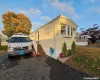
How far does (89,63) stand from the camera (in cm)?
847

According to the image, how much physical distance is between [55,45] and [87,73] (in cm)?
503

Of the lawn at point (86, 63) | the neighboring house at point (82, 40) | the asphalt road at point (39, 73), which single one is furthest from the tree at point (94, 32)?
the asphalt road at point (39, 73)

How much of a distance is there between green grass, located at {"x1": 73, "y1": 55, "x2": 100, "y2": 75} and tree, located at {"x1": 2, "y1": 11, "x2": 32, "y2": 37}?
3103cm

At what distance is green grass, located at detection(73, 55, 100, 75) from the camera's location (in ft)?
24.3

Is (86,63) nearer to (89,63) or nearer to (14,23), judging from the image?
(89,63)

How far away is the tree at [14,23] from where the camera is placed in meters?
38.3

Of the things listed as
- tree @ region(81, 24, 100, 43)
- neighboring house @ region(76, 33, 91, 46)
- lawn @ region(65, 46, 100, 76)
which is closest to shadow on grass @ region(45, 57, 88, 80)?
lawn @ region(65, 46, 100, 76)

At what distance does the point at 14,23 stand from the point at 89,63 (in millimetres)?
34508

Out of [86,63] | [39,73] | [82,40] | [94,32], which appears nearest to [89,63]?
[86,63]

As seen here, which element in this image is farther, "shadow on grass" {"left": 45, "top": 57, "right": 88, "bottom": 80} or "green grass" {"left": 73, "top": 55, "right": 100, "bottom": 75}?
"green grass" {"left": 73, "top": 55, "right": 100, "bottom": 75}

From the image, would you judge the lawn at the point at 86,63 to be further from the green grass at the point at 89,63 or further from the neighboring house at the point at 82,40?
the neighboring house at the point at 82,40

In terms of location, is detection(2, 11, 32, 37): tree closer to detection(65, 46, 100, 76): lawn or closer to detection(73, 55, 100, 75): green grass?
detection(65, 46, 100, 76): lawn

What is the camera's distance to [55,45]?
11758mm

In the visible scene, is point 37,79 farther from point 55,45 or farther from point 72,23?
point 72,23
